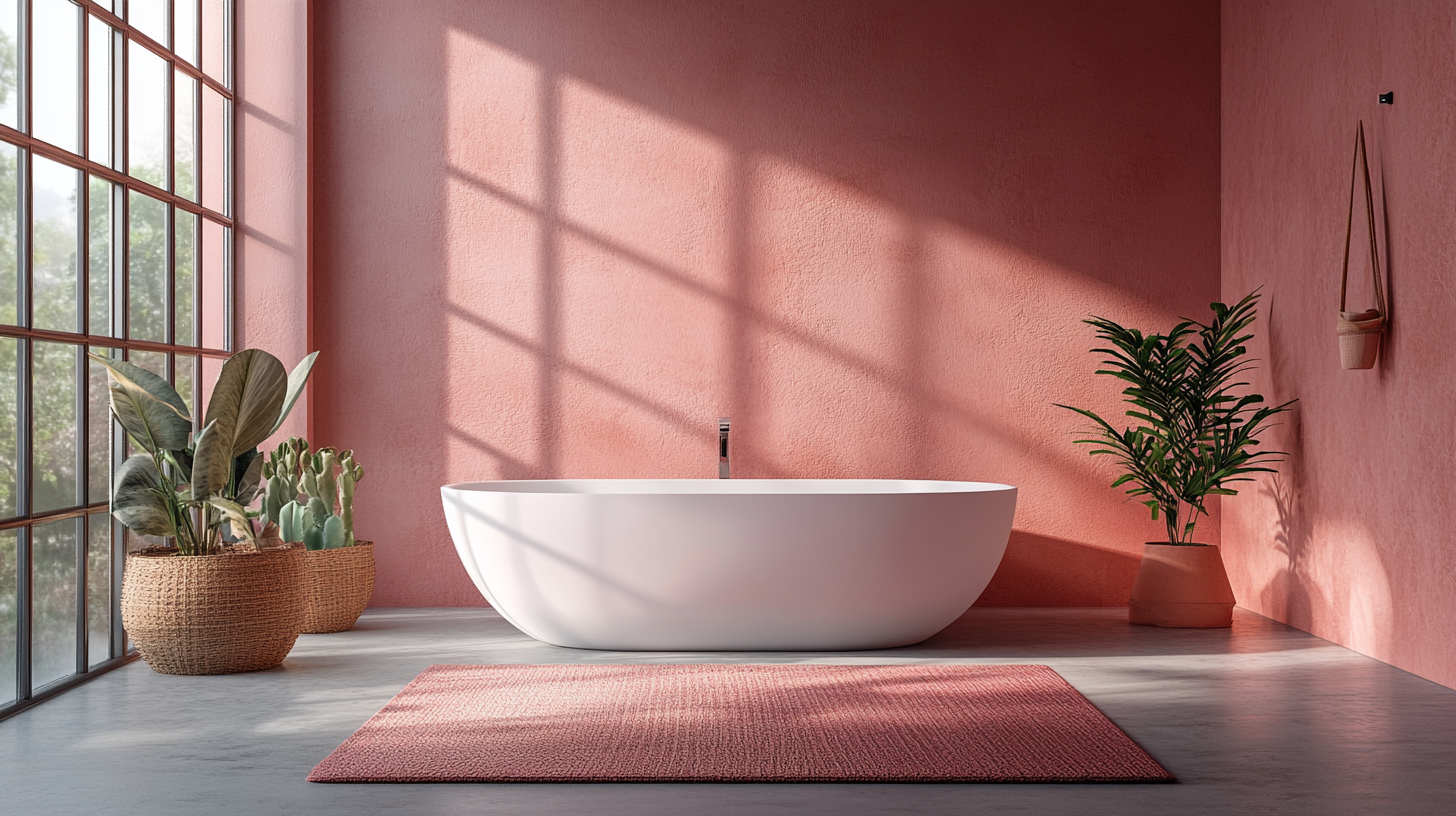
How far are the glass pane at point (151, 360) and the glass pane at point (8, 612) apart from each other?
751 millimetres

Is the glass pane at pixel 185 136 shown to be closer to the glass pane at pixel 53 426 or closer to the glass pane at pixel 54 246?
the glass pane at pixel 54 246

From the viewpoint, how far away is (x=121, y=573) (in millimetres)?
3393

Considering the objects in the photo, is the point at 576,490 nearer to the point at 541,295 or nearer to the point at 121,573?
the point at 541,295

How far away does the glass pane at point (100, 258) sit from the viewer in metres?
3.21

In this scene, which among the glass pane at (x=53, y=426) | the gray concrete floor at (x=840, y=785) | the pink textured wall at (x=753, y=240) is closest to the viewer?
the gray concrete floor at (x=840, y=785)

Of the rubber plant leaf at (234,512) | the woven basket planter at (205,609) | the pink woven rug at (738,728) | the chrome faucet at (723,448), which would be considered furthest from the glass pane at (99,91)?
the chrome faucet at (723,448)

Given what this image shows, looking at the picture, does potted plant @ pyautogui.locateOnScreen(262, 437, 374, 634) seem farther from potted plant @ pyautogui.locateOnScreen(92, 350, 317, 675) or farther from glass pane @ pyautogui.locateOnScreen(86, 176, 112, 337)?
glass pane @ pyautogui.locateOnScreen(86, 176, 112, 337)

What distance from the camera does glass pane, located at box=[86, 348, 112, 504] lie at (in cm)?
317

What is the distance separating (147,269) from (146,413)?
724 millimetres

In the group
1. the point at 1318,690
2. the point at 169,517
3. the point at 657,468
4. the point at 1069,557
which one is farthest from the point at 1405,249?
the point at 169,517

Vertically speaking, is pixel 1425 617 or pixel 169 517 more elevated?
pixel 169 517

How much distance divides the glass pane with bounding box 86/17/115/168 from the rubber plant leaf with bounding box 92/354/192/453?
0.65 meters

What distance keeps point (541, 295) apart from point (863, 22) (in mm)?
1620

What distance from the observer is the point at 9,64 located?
2814 mm
